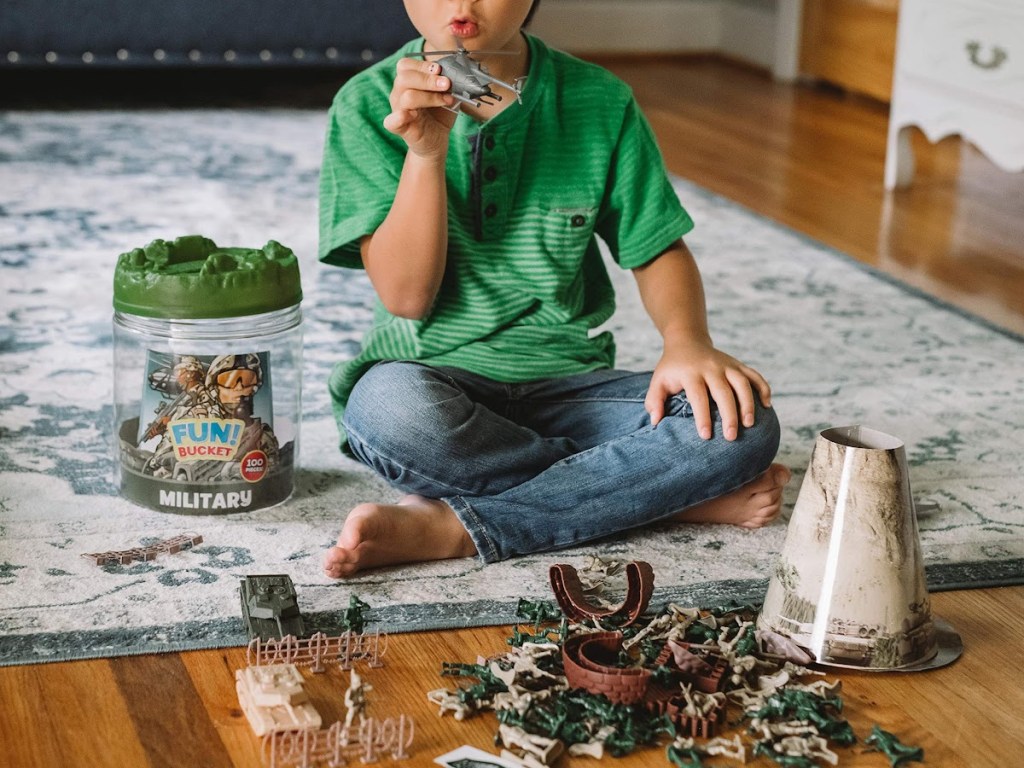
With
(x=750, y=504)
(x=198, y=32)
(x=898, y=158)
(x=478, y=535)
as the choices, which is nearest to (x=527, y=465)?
(x=478, y=535)

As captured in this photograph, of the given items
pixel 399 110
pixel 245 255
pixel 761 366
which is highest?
pixel 399 110

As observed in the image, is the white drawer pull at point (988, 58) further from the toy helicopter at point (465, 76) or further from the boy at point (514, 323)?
the toy helicopter at point (465, 76)

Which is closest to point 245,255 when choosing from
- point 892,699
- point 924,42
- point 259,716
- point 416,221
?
point 416,221

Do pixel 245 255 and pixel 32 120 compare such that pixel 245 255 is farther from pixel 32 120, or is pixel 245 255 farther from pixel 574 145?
pixel 32 120

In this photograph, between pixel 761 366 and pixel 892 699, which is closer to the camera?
pixel 892 699

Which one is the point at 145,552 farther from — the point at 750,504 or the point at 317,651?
the point at 750,504

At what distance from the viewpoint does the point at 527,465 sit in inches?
45.2

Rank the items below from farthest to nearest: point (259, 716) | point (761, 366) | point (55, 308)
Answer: point (55, 308) < point (761, 366) < point (259, 716)

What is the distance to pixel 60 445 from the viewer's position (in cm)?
131

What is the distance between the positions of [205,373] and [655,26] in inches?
140

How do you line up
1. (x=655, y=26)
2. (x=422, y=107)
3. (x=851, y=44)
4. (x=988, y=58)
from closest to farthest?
(x=422, y=107), (x=988, y=58), (x=851, y=44), (x=655, y=26)

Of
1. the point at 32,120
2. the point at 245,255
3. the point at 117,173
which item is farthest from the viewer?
the point at 32,120

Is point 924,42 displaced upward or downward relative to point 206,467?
upward

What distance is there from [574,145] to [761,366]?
509 millimetres
